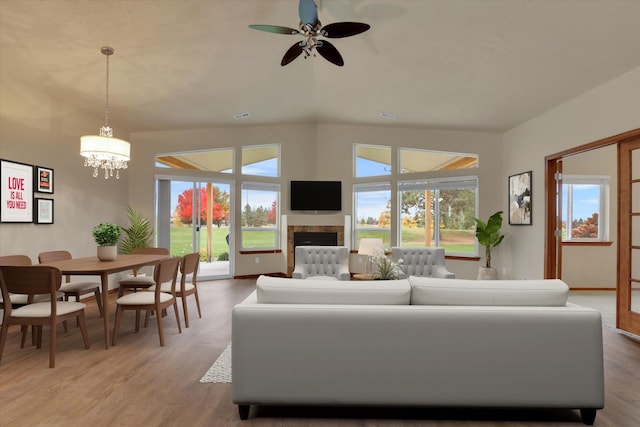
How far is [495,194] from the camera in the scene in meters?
7.07

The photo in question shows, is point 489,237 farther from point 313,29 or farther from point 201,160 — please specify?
point 201,160

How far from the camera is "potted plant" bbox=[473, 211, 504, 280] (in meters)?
6.46

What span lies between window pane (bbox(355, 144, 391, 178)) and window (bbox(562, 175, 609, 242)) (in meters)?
3.28

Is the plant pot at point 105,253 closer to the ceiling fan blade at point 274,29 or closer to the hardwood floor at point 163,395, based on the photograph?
the hardwood floor at point 163,395

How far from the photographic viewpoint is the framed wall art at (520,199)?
6.05 meters

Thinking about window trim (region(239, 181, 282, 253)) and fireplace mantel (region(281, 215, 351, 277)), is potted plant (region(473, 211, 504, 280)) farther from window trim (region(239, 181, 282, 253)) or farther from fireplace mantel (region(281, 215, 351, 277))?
window trim (region(239, 181, 282, 253))

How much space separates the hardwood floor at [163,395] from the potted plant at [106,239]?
89 centimetres

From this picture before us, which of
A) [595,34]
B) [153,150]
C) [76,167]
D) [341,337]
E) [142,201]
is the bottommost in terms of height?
[341,337]

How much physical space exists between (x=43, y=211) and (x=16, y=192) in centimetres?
50

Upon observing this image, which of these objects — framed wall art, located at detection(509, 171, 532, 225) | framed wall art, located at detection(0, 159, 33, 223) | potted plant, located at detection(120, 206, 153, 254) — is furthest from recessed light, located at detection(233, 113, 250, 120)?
framed wall art, located at detection(509, 171, 532, 225)

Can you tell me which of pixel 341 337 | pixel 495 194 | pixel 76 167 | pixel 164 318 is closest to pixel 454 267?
pixel 495 194

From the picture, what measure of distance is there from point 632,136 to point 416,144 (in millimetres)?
4074

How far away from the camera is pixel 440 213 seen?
7.67 metres

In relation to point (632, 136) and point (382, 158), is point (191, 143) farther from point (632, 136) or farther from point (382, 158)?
point (632, 136)
